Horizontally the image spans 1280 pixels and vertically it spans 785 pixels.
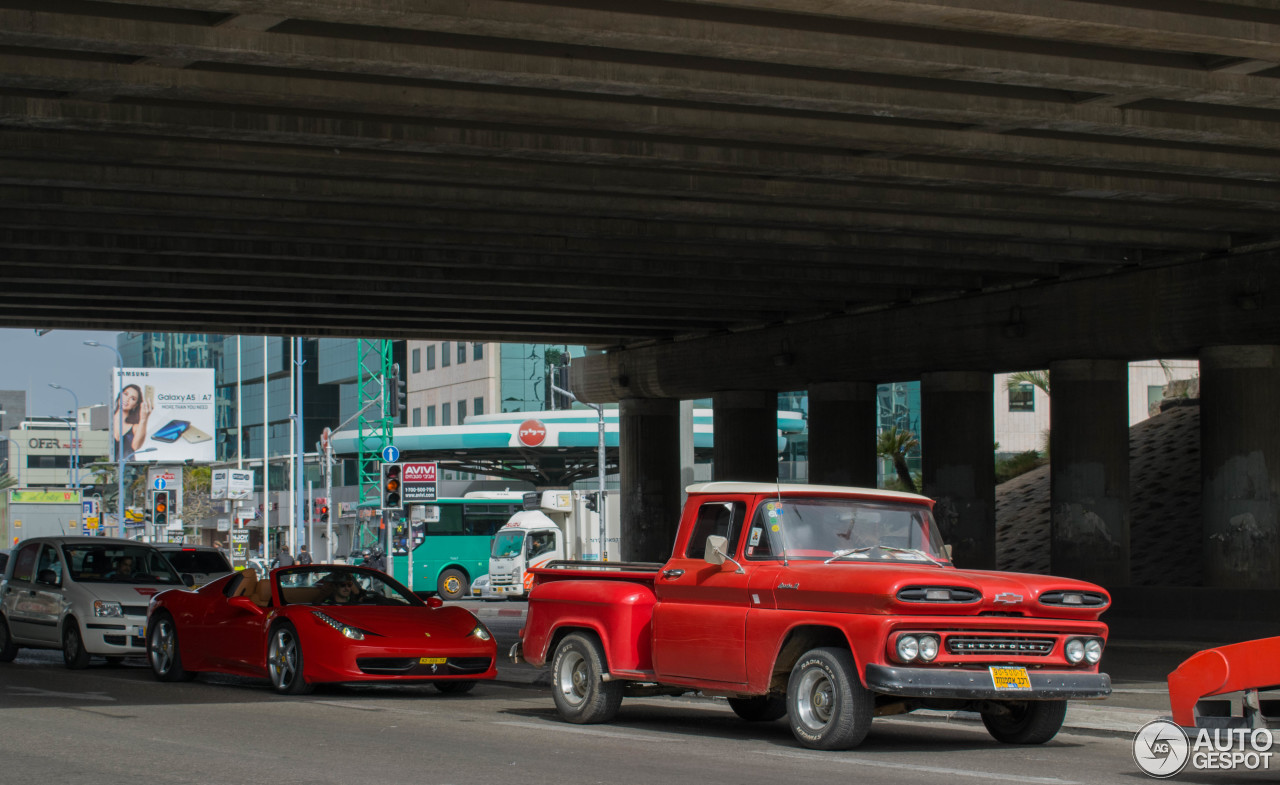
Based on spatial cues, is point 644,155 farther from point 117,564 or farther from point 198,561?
point 198,561

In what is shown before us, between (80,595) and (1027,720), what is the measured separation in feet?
42.7

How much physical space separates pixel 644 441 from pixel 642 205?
763 inches

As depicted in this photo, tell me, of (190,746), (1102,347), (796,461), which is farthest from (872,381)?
(796,461)

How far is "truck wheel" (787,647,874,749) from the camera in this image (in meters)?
10.8

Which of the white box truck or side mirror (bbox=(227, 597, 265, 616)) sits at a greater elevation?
side mirror (bbox=(227, 597, 265, 616))

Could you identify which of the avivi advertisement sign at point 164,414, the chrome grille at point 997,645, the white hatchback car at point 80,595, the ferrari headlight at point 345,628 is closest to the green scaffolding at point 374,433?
the avivi advertisement sign at point 164,414

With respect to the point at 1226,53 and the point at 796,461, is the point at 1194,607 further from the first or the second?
the point at 796,461

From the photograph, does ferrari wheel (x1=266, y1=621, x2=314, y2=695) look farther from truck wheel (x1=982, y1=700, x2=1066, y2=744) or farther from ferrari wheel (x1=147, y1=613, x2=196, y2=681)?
truck wheel (x1=982, y1=700, x2=1066, y2=744)

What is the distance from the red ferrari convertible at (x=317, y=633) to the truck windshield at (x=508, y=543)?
29471mm

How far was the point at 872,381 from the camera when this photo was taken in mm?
35656

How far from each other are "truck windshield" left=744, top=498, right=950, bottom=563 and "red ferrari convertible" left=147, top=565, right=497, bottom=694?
16.3ft

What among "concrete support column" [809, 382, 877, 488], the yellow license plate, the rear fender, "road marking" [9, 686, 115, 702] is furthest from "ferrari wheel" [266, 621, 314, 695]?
"concrete support column" [809, 382, 877, 488]

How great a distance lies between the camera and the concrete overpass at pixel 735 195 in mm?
14758

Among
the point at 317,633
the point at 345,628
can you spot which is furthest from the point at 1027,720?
the point at 317,633
